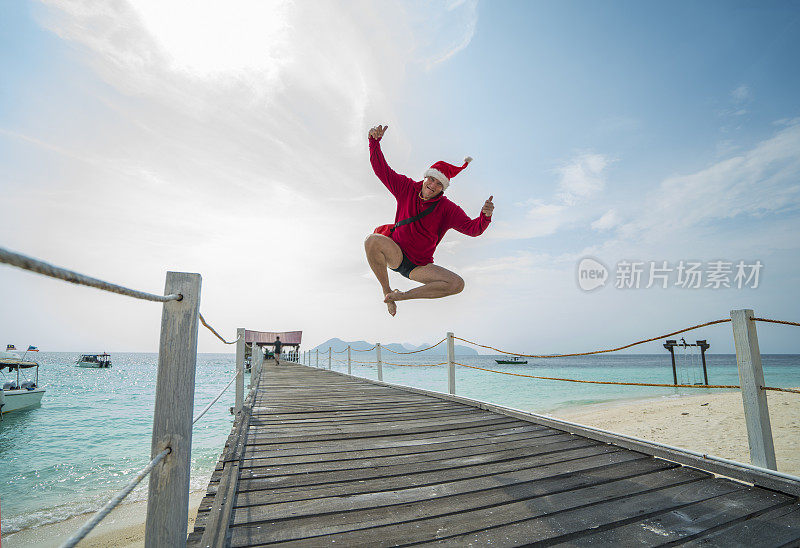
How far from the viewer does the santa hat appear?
3696 mm

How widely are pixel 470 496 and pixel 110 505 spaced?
1647mm

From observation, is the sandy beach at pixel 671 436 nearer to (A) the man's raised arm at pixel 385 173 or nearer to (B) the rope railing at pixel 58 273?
(A) the man's raised arm at pixel 385 173

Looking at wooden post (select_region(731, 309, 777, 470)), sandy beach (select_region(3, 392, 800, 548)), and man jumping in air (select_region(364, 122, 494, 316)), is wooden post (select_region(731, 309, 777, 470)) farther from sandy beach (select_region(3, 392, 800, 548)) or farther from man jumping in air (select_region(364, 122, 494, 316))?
sandy beach (select_region(3, 392, 800, 548))

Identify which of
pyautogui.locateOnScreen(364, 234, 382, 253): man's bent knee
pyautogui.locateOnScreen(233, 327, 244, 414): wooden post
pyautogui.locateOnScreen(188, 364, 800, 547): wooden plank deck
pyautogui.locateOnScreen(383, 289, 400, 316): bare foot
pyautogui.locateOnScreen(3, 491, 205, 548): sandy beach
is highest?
pyautogui.locateOnScreen(364, 234, 382, 253): man's bent knee

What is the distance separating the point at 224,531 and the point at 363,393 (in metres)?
4.92

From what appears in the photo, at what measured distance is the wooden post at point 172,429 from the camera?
1.20 metres

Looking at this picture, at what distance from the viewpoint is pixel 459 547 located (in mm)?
1527

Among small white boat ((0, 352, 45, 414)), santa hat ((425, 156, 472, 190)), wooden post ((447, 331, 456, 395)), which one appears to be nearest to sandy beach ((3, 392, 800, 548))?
wooden post ((447, 331, 456, 395))

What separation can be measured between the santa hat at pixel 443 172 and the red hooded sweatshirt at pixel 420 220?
0.43 ft

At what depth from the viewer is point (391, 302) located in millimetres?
4008

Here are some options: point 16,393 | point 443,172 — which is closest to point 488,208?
point 443,172

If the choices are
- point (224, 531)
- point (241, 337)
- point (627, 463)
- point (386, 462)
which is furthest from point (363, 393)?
point (224, 531)

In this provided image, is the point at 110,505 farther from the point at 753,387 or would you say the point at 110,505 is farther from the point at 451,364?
the point at 451,364

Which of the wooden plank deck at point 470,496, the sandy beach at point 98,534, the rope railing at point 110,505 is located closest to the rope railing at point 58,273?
the rope railing at point 110,505
